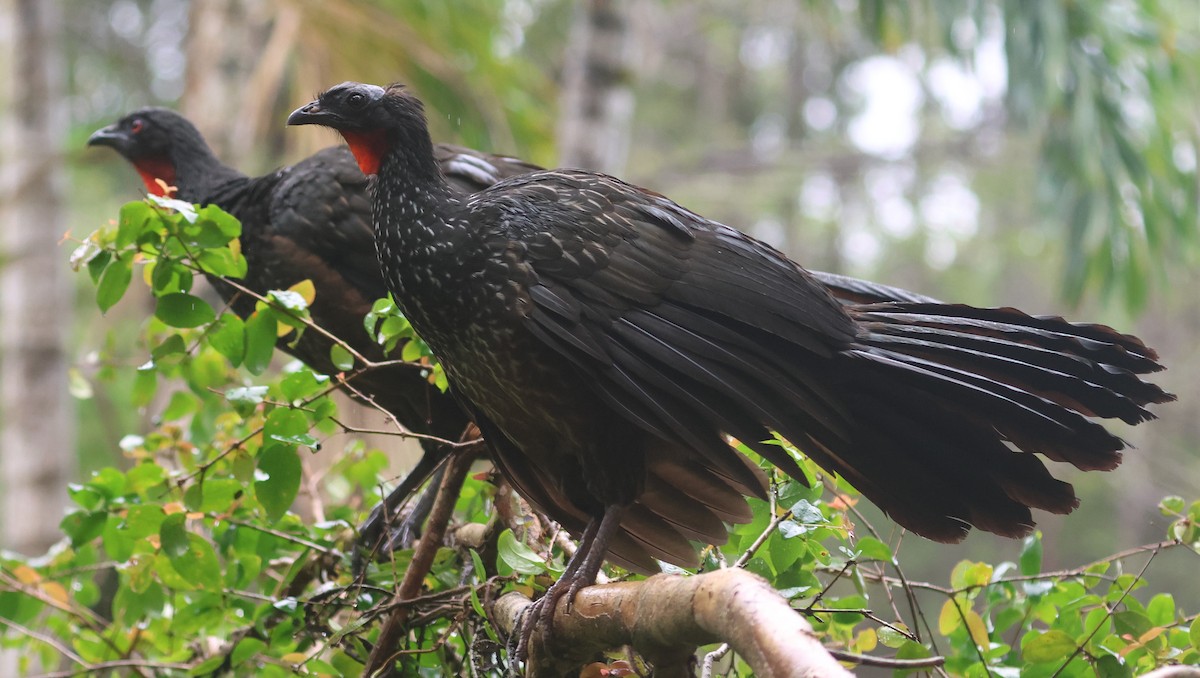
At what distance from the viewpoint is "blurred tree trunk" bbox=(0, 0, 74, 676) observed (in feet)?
21.1

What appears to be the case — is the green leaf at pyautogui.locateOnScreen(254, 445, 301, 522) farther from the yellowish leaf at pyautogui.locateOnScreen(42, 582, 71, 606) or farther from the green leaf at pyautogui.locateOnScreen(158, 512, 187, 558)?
the yellowish leaf at pyautogui.locateOnScreen(42, 582, 71, 606)

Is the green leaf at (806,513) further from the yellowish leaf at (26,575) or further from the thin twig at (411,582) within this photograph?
the yellowish leaf at (26,575)

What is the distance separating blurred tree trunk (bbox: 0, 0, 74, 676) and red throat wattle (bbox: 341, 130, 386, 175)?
14.6 ft

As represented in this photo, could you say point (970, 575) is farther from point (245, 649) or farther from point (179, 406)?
point (179, 406)

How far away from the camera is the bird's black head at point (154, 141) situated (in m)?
4.32

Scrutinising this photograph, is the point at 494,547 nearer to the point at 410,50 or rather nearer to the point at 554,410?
the point at 554,410

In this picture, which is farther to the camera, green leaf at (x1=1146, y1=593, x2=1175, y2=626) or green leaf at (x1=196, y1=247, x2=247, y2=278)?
green leaf at (x1=196, y1=247, x2=247, y2=278)

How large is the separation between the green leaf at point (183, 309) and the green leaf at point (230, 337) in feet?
0.26

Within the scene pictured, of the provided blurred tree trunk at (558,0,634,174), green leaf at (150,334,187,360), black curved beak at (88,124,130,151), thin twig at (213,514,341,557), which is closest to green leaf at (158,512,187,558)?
thin twig at (213,514,341,557)

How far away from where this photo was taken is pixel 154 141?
173 inches

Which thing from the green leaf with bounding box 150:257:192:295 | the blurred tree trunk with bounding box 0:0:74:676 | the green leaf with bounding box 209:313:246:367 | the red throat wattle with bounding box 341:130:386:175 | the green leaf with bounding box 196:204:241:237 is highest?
the red throat wattle with bounding box 341:130:386:175

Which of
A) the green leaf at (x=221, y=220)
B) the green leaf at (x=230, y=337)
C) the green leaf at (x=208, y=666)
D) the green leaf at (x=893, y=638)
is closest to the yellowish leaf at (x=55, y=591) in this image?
the green leaf at (x=208, y=666)

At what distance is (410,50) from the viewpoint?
641 centimetres

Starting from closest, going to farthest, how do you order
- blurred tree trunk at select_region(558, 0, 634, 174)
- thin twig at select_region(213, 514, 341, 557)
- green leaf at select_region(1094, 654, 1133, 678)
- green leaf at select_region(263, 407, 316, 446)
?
green leaf at select_region(1094, 654, 1133, 678) < green leaf at select_region(263, 407, 316, 446) < thin twig at select_region(213, 514, 341, 557) < blurred tree trunk at select_region(558, 0, 634, 174)
